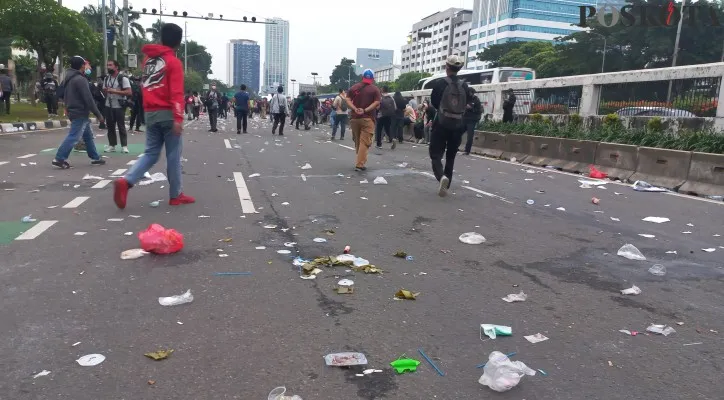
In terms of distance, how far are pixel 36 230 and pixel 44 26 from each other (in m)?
28.3

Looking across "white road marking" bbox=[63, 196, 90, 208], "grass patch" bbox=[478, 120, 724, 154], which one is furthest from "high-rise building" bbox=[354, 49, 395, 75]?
"white road marking" bbox=[63, 196, 90, 208]

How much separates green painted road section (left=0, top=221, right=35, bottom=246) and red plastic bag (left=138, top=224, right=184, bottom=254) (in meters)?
1.26

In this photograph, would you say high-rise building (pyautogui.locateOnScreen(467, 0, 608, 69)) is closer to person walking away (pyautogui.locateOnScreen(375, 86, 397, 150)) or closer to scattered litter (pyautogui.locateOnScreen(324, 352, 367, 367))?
person walking away (pyautogui.locateOnScreen(375, 86, 397, 150))

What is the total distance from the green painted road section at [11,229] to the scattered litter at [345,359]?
3420 mm

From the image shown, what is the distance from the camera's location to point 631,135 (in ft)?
37.7

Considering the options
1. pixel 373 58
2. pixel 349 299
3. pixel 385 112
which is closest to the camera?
pixel 349 299

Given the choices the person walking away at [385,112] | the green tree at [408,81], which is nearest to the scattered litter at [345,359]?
the person walking away at [385,112]

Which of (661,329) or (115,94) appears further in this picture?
(115,94)

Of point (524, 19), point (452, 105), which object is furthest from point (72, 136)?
point (524, 19)

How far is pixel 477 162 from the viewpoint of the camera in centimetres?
1320

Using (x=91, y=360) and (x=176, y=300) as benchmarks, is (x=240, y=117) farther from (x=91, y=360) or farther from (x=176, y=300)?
(x=91, y=360)

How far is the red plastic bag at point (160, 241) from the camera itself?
14.5ft

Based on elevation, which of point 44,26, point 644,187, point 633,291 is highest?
point 44,26

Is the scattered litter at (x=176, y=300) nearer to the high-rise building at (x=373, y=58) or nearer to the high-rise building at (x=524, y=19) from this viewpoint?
the high-rise building at (x=524, y=19)
